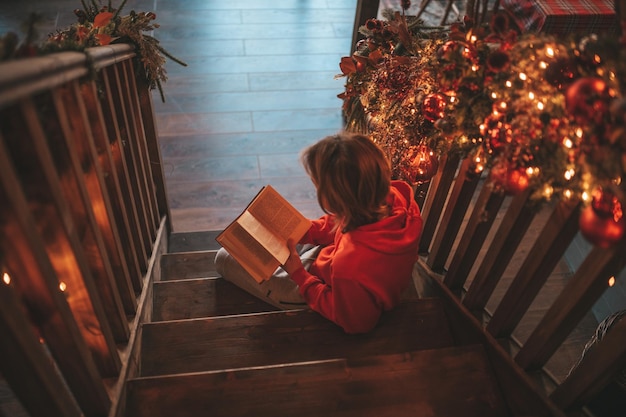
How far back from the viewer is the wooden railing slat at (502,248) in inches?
51.4

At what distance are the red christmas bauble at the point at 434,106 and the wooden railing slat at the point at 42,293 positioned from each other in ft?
3.36

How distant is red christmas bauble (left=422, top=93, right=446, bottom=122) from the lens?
4.45ft

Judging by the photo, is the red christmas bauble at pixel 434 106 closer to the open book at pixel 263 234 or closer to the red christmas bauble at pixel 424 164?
the red christmas bauble at pixel 424 164

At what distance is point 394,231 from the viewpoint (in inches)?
58.0

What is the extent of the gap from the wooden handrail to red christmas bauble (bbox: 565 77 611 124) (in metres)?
0.91

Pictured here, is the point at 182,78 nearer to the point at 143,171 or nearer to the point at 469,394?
the point at 143,171

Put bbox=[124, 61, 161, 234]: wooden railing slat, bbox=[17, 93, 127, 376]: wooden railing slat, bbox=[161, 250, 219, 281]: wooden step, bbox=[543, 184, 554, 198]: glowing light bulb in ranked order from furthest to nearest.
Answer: bbox=[161, 250, 219, 281]: wooden step
bbox=[124, 61, 161, 234]: wooden railing slat
bbox=[543, 184, 554, 198]: glowing light bulb
bbox=[17, 93, 127, 376]: wooden railing slat

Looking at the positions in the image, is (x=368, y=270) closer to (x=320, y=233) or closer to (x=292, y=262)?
(x=292, y=262)

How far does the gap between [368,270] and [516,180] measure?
1.75 ft

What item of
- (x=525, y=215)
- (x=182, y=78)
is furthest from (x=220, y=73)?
(x=525, y=215)

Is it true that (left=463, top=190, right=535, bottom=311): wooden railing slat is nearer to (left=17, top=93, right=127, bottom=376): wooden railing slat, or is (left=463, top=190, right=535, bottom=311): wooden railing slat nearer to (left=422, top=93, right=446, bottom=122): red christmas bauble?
(left=422, top=93, right=446, bottom=122): red christmas bauble

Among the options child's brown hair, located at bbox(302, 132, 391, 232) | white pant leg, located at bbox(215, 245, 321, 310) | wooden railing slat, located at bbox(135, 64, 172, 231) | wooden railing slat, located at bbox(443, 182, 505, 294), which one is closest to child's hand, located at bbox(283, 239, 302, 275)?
white pant leg, located at bbox(215, 245, 321, 310)

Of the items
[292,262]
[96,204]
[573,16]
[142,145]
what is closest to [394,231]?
[292,262]

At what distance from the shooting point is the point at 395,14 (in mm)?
1687
